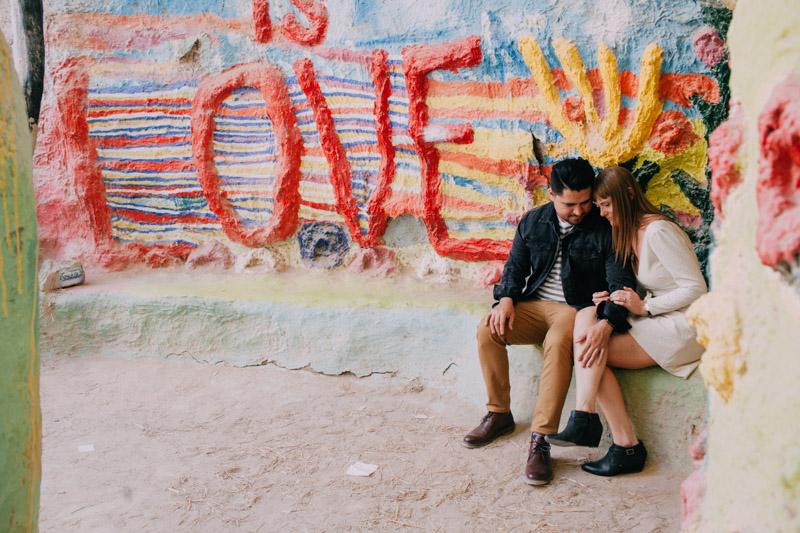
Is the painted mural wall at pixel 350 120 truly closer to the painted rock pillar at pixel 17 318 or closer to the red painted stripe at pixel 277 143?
the red painted stripe at pixel 277 143

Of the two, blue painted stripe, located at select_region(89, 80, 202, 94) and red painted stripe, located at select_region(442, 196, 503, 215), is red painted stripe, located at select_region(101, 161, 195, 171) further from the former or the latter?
red painted stripe, located at select_region(442, 196, 503, 215)

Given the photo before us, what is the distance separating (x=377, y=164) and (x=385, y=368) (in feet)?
3.89

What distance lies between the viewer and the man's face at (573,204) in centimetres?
272

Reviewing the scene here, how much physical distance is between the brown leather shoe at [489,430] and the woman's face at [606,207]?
948mm

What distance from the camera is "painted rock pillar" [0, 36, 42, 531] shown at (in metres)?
1.24

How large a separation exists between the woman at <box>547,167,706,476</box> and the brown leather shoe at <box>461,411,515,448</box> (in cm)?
39

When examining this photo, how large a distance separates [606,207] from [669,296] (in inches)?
16.4

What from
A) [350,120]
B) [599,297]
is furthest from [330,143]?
[599,297]

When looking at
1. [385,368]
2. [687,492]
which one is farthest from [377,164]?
[687,492]

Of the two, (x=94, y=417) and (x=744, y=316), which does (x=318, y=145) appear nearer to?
(x=94, y=417)

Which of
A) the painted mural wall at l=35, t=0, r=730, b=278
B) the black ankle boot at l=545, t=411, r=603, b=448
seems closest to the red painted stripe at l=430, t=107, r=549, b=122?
the painted mural wall at l=35, t=0, r=730, b=278

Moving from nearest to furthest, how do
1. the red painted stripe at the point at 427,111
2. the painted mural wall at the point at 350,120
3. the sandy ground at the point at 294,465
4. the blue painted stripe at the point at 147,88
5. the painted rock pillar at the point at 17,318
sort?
the painted rock pillar at the point at 17,318
the sandy ground at the point at 294,465
the painted mural wall at the point at 350,120
the red painted stripe at the point at 427,111
the blue painted stripe at the point at 147,88

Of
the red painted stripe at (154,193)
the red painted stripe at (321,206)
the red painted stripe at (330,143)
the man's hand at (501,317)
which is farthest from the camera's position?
the red painted stripe at (154,193)

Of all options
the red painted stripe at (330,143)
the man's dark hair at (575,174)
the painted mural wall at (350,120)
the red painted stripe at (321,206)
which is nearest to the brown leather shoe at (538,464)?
the man's dark hair at (575,174)
